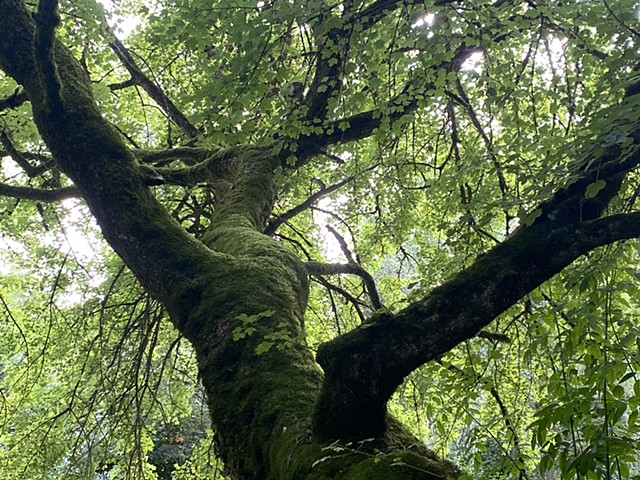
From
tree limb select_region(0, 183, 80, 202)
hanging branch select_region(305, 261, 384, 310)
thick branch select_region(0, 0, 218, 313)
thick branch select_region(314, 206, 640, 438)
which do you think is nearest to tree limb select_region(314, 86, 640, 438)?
thick branch select_region(314, 206, 640, 438)

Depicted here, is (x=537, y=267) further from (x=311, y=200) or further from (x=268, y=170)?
(x=311, y=200)

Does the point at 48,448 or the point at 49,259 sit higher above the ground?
the point at 49,259

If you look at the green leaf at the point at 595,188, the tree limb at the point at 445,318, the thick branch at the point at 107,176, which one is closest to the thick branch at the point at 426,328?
the tree limb at the point at 445,318

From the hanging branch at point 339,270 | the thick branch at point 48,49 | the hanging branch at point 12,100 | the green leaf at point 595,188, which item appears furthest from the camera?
the hanging branch at point 339,270

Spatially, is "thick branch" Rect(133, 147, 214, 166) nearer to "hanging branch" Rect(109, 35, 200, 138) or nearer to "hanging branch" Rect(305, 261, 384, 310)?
"hanging branch" Rect(109, 35, 200, 138)

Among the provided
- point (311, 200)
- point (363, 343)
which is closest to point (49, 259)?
point (311, 200)

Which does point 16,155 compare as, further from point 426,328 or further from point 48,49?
point 426,328

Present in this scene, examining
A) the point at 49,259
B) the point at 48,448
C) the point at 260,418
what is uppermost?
the point at 49,259

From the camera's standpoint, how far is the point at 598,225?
5.21 ft

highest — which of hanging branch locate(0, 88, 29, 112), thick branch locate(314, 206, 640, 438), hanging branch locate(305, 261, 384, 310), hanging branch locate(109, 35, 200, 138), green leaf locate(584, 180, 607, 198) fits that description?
hanging branch locate(109, 35, 200, 138)

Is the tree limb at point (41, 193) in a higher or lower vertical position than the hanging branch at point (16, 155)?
lower

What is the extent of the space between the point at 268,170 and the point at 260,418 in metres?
2.70

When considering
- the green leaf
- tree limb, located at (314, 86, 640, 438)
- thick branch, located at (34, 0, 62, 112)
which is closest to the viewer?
the green leaf

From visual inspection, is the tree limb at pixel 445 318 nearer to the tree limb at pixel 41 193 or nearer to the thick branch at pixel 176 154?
the tree limb at pixel 41 193
